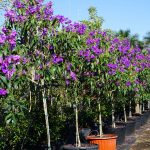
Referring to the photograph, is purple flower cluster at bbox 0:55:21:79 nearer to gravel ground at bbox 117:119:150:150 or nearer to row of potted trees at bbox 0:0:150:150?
row of potted trees at bbox 0:0:150:150

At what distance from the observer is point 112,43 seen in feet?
29.5

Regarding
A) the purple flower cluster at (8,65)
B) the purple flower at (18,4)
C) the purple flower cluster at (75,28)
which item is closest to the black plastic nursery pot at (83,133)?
the purple flower cluster at (75,28)

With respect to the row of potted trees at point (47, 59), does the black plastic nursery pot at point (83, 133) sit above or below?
below

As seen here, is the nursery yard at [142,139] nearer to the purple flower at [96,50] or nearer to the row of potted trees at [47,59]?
the row of potted trees at [47,59]

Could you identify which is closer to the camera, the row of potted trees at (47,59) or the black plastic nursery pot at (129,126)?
the row of potted trees at (47,59)

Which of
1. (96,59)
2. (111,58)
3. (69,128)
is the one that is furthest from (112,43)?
(69,128)

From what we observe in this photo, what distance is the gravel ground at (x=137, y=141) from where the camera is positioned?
397 inches

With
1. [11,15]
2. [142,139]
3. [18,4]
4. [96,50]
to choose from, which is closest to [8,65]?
[11,15]

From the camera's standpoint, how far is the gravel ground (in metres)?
10.1

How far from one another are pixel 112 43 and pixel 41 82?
3.30 m

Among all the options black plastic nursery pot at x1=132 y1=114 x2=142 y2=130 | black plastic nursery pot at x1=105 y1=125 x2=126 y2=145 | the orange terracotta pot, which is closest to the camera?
the orange terracotta pot

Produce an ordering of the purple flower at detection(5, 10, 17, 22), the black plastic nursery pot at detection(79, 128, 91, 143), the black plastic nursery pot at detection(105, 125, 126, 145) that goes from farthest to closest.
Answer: the black plastic nursery pot at detection(105, 125, 126, 145)
the black plastic nursery pot at detection(79, 128, 91, 143)
the purple flower at detection(5, 10, 17, 22)

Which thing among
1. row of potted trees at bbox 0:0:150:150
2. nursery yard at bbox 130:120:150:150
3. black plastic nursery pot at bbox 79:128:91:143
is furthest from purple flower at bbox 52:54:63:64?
nursery yard at bbox 130:120:150:150

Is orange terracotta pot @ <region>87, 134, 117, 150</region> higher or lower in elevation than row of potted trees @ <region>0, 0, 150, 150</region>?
lower
